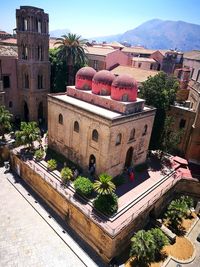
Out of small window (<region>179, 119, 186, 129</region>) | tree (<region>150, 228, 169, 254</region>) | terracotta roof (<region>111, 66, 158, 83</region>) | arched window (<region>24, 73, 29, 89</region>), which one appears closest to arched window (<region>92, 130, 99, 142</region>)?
tree (<region>150, 228, 169, 254</region>)

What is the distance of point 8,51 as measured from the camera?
33688mm

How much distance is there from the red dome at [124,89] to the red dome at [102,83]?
62.3 inches

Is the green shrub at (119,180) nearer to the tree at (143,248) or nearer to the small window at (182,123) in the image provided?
the tree at (143,248)

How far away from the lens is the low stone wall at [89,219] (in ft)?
57.5

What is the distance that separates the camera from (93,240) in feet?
60.5

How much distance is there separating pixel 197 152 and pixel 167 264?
16.0m

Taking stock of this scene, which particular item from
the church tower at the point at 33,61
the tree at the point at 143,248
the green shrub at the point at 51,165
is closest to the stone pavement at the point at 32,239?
the tree at the point at 143,248

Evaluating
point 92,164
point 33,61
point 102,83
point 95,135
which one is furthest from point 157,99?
point 33,61

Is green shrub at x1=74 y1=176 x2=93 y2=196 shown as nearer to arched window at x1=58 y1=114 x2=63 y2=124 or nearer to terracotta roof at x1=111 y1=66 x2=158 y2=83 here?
arched window at x1=58 y1=114 x2=63 y2=124

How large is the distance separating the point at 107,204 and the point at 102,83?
1283 cm

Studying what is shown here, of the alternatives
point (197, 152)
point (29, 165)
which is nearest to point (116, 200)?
point (29, 165)

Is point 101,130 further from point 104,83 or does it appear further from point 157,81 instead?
point 157,81

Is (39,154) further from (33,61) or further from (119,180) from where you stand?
(33,61)

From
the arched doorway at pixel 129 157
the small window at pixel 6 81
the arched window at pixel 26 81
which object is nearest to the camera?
the arched doorway at pixel 129 157
